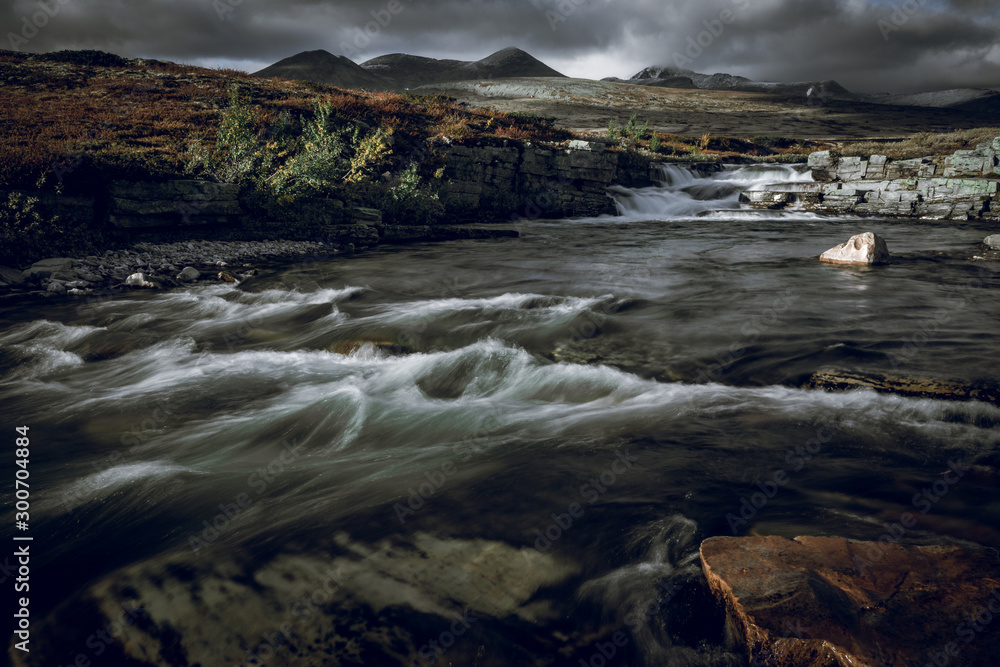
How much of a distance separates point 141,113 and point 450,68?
170235 millimetres

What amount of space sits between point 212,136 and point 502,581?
19.6 m

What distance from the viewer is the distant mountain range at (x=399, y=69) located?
453 ft

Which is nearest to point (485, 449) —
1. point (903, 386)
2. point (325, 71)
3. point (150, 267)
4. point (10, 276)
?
point (903, 386)

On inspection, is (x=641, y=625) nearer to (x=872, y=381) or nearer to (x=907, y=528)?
(x=907, y=528)

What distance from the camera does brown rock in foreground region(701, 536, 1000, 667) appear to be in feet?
6.16

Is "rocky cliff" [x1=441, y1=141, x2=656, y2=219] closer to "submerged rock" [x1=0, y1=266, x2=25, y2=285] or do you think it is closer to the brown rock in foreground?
"submerged rock" [x1=0, y1=266, x2=25, y2=285]

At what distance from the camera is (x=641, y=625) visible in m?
2.33

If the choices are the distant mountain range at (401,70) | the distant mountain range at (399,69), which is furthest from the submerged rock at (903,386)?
the distant mountain range at (399,69)

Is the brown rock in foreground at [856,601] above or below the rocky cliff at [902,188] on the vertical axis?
below

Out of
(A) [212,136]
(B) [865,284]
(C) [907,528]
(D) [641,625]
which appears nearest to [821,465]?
(C) [907,528]

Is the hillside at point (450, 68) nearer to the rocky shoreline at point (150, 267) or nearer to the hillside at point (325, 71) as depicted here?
the hillside at point (325, 71)

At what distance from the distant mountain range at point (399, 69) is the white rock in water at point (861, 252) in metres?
138

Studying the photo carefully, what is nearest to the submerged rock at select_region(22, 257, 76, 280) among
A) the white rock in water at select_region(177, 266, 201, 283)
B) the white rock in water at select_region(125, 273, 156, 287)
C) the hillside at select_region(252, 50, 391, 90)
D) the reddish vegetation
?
the white rock in water at select_region(125, 273, 156, 287)

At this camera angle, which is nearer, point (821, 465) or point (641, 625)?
point (641, 625)
